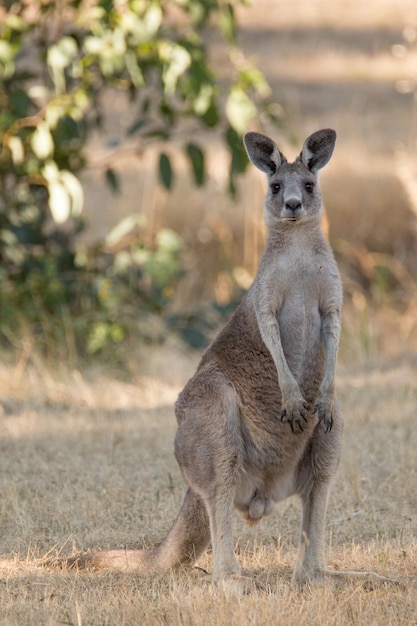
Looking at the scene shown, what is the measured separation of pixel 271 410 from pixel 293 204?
2.44ft

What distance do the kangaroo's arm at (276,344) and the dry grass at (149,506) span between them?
60cm

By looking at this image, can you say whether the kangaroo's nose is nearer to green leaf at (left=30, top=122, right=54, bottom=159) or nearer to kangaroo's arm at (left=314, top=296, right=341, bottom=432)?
kangaroo's arm at (left=314, top=296, right=341, bottom=432)

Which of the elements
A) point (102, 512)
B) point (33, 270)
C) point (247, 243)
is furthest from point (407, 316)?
point (102, 512)

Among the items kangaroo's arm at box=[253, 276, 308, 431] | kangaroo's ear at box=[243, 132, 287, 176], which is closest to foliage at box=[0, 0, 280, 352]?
kangaroo's ear at box=[243, 132, 287, 176]

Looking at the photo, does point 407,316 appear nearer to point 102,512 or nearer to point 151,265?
point 151,265

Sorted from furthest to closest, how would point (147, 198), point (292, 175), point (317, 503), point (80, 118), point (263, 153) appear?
point (147, 198) < point (80, 118) < point (263, 153) < point (292, 175) < point (317, 503)

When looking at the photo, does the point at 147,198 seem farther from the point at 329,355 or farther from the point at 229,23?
the point at 329,355

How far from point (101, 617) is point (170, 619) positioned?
0.22 meters

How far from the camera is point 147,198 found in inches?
415

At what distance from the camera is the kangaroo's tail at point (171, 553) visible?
13.1 feet

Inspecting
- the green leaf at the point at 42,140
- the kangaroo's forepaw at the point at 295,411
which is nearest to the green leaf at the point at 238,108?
the green leaf at the point at 42,140

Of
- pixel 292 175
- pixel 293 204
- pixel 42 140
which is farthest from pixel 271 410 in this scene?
pixel 42 140

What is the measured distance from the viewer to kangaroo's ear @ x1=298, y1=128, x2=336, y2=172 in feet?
14.0

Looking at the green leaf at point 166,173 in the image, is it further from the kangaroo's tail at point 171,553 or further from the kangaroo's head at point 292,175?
the kangaroo's tail at point 171,553
